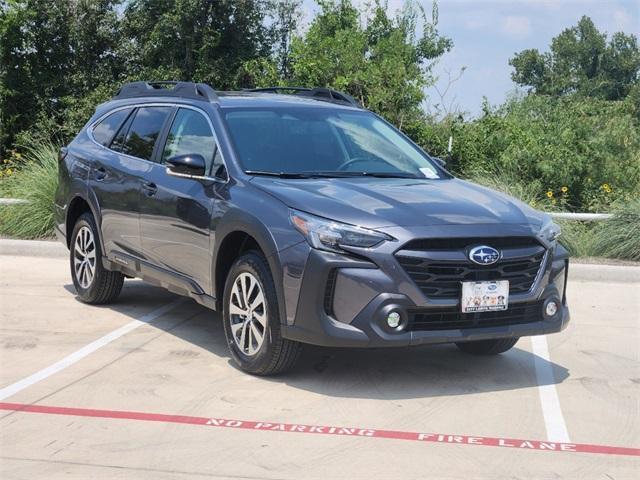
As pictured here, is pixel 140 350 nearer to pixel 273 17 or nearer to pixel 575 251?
pixel 575 251

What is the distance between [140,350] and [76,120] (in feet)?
63.8

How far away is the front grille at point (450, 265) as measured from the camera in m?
5.91

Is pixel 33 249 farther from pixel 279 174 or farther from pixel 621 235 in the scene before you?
pixel 621 235

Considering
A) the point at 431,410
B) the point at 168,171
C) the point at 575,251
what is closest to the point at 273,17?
the point at 575,251

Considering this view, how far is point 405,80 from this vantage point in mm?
16828

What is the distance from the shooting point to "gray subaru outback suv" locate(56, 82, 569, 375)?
591 centimetres

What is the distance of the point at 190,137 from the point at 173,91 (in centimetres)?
73

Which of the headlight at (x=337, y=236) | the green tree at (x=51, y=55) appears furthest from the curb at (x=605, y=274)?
the green tree at (x=51, y=55)

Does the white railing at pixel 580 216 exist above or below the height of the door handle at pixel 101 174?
below

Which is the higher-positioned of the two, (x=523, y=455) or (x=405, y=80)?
(x=405, y=80)

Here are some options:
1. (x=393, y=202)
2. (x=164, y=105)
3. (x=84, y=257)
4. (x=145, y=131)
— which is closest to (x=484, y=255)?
(x=393, y=202)

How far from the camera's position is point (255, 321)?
6426mm

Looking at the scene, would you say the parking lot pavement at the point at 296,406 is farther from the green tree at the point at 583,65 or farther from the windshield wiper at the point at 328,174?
the green tree at the point at 583,65

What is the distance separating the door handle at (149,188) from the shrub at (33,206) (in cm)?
541
